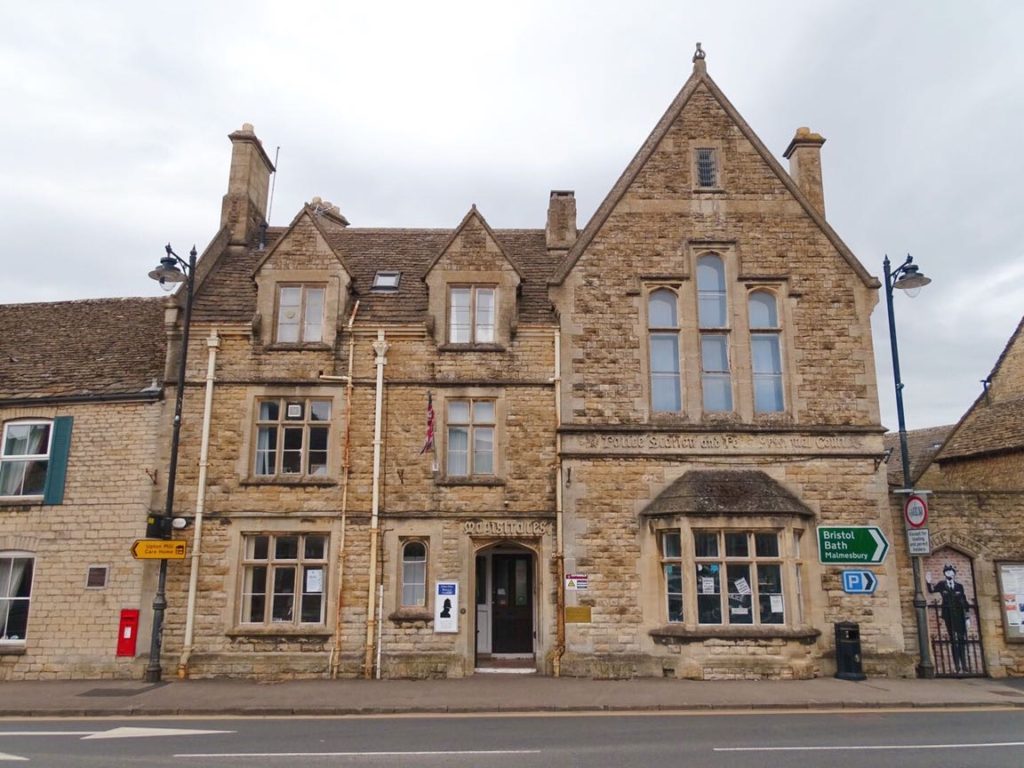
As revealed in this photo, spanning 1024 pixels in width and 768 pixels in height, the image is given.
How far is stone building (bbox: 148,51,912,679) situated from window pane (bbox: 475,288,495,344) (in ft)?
0.16

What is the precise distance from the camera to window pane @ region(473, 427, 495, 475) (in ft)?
56.0

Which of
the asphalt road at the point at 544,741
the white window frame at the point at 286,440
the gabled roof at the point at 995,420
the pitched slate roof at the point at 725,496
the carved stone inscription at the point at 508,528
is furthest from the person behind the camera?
the gabled roof at the point at 995,420

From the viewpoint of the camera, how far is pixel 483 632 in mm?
17328

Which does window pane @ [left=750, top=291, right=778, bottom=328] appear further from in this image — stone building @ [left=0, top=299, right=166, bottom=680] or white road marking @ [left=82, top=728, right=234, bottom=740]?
white road marking @ [left=82, top=728, right=234, bottom=740]

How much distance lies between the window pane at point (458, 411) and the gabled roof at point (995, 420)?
15246 millimetres

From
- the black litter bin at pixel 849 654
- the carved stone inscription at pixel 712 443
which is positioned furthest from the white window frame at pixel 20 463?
the black litter bin at pixel 849 654

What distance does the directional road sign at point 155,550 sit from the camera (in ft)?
50.8

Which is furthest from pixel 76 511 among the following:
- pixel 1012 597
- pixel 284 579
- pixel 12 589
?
pixel 1012 597

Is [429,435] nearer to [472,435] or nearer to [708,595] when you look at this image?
[472,435]

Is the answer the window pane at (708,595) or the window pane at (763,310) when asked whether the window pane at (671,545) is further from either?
the window pane at (763,310)

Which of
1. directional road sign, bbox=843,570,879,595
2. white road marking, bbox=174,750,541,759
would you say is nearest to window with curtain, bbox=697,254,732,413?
directional road sign, bbox=843,570,879,595

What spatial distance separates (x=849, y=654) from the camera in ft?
49.7

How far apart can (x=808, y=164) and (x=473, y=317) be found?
30.4 ft

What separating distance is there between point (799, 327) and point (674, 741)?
10374 millimetres
